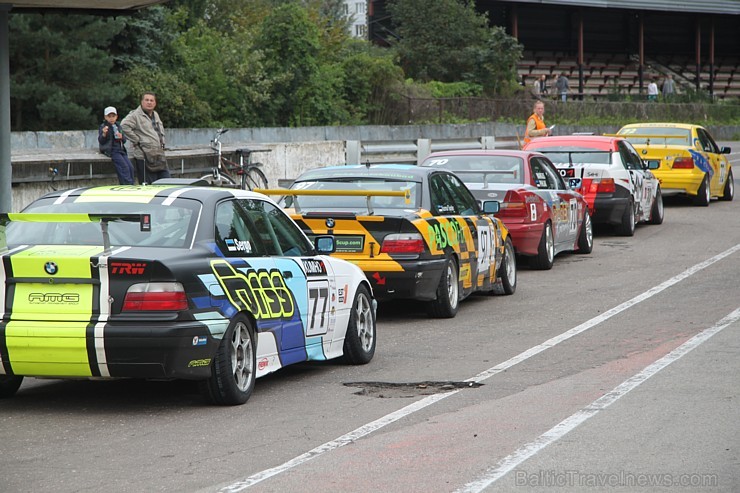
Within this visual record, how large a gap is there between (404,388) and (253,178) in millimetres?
16287

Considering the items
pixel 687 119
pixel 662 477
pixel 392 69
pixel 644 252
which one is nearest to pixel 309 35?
pixel 392 69

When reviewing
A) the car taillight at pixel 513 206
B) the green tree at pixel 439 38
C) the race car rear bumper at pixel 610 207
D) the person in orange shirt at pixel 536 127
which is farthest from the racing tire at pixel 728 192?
the green tree at pixel 439 38

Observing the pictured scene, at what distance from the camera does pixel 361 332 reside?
995 centimetres

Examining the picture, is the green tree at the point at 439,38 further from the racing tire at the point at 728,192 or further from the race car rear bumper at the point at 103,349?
the race car rear bumper at the point at 103,349

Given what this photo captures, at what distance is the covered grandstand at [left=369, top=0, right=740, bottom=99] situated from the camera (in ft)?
197

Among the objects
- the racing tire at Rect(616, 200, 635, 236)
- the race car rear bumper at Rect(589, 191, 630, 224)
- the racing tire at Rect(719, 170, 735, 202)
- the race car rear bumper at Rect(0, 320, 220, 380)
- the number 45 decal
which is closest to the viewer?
the race car rear bumper at Rect(0, 320, 220, 380)

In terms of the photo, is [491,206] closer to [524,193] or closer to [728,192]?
[524,193]

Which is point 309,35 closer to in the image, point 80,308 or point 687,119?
point 687,119

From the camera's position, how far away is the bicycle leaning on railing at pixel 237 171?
75.8ft

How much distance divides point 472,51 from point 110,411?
4231cm

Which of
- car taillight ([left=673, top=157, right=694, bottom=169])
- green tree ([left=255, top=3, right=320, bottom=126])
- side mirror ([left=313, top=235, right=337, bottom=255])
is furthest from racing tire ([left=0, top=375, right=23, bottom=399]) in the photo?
green tree ([left=255, top=3, right=320, bottom=126])

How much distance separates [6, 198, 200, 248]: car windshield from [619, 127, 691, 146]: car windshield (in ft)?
59.9

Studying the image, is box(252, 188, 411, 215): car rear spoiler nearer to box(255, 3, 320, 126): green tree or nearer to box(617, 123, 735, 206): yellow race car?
box(617, 123, 735, 206): yellow race car

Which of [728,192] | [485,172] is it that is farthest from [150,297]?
[728,192]
